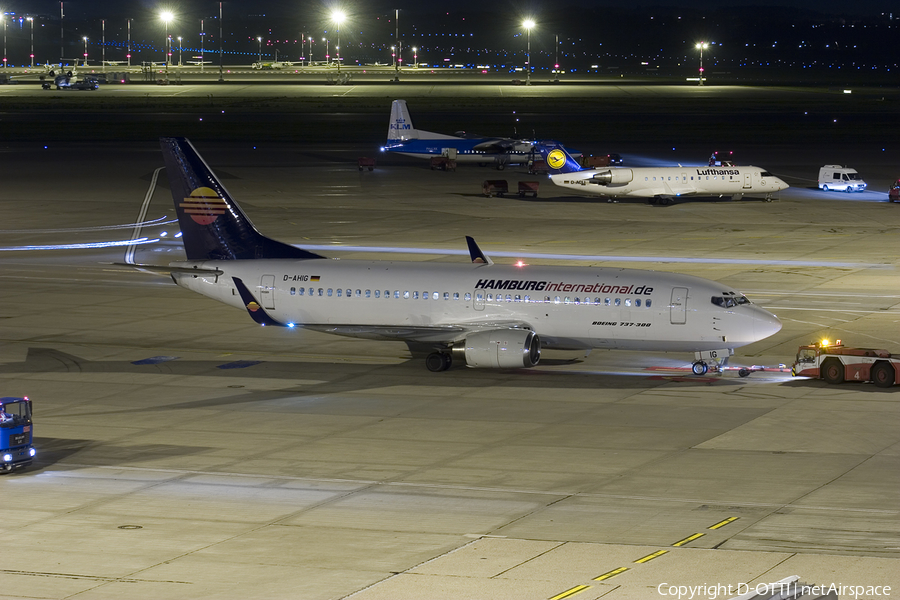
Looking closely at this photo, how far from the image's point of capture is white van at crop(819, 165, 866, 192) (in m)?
107

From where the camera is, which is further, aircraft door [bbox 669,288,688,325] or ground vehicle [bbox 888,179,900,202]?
ground vehicle [bbox 888,179,900,202]

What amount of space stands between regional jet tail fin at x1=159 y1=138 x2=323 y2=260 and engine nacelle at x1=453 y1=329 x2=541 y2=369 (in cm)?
877

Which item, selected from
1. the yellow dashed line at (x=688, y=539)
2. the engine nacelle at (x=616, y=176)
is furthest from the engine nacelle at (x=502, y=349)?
the engine nacelle at (x=616, y=176)

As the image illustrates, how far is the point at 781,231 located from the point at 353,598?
219 feet

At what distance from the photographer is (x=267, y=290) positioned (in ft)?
152

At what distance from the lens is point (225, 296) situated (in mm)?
47188

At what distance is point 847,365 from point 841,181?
224ft

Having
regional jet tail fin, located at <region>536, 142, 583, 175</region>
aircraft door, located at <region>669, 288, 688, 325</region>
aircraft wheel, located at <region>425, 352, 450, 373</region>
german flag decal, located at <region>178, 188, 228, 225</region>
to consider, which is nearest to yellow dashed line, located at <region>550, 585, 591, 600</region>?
aircraft door, located at <region>669, 288, 688, 325</region>

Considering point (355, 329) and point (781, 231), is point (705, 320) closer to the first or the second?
point (355, 329)

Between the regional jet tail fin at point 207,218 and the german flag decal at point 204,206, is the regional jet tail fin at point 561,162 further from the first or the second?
the german flag decal at point 204,206

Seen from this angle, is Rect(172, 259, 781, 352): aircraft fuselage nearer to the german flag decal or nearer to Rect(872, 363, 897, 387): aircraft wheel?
the german flag decal

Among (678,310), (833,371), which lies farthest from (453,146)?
(833,371)

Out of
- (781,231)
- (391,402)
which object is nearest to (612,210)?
(781,231)

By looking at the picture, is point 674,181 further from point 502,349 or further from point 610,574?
point 610,574
